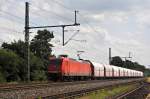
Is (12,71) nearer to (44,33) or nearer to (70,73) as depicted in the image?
(70,73)

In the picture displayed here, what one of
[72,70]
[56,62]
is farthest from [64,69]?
[72,70]

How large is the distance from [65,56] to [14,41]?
45.2ft

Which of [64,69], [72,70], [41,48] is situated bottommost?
[72,70]

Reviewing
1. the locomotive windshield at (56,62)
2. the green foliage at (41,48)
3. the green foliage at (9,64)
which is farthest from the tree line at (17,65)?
the green foliage at (41,48)

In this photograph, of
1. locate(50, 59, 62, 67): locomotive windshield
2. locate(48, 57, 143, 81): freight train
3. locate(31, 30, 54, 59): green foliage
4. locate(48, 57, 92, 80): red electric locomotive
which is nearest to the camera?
locate(48, 57, 92, 80): red electric locomotive

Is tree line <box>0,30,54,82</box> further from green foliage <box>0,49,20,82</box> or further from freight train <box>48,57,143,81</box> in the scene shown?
freight train <box>48,57,143,81</box>

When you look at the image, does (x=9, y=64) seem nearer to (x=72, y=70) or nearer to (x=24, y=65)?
(x=24, y=65)

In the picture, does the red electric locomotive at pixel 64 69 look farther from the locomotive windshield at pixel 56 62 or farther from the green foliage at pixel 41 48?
the green foliage at pixel 41 48

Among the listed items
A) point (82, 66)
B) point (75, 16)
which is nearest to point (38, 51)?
point (82, 66)

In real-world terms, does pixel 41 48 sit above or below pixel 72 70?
above

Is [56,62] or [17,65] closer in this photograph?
[56,62]

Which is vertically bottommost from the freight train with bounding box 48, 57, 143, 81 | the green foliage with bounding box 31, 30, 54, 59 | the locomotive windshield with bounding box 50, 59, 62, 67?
the freight train with bounding box 48, 57, 143, 81

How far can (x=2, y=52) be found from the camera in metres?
52.3

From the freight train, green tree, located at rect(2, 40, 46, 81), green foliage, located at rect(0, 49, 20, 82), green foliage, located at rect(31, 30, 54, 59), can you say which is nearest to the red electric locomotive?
the freight train
